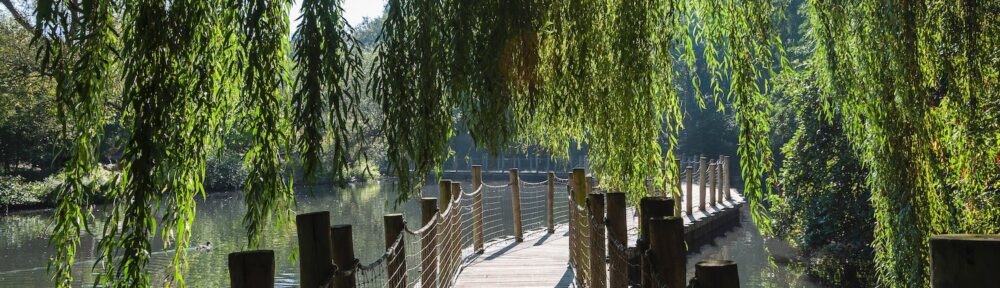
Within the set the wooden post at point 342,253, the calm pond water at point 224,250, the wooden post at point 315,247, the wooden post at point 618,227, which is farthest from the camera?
the calm pond water at point 224,250

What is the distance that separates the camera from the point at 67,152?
151 inches

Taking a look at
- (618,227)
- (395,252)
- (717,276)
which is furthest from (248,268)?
(618,227)

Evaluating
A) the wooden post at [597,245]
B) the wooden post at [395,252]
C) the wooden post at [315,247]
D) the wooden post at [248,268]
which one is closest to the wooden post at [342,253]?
the wooden post at [315,247]

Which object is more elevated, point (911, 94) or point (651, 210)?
point (911, 94)

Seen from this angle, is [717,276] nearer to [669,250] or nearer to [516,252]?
[669,250]

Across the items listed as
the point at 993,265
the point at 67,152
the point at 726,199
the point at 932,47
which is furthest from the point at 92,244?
the point at 993,265

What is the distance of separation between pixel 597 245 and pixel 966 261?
4.53 meters

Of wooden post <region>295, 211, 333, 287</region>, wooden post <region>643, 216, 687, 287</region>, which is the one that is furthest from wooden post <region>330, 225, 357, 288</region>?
wooden post <region>643, 216, 687, 287</region>

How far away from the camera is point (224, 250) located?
17938 mm

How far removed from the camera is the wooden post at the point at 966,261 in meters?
1.72

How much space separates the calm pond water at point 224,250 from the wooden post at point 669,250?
738cm

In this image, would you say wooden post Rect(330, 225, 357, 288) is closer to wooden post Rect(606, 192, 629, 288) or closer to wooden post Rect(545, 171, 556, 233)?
wooden post Rect(606, 192, 629, 288)

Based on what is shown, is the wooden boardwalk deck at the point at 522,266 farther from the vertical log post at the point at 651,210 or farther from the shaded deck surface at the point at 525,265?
the vertical log post at the point at 651,210

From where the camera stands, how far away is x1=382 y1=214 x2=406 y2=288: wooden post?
4.86m
